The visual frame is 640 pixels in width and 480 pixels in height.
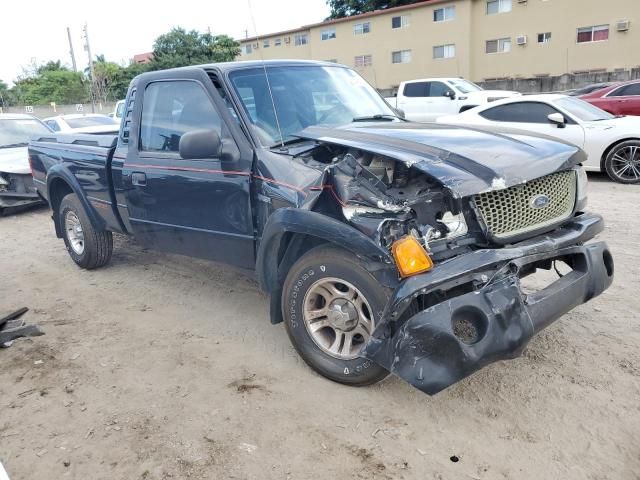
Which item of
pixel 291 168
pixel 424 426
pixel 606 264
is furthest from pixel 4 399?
pixel 606 264

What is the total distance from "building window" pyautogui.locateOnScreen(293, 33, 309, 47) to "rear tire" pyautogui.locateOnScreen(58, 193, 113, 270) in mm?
36632

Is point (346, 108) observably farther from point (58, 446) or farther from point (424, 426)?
point (58, 446)

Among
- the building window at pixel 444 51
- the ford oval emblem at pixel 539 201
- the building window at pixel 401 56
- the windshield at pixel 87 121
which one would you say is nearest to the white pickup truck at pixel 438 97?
the windshield at pixel 87 121

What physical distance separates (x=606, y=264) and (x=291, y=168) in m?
2.01

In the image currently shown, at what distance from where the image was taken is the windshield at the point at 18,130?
10102 millimetres

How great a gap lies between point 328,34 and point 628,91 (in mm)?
29557

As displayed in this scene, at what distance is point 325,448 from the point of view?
9.12ft

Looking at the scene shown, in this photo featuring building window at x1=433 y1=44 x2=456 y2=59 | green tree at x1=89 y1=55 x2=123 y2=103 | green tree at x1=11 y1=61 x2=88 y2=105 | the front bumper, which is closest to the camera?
the front bumper

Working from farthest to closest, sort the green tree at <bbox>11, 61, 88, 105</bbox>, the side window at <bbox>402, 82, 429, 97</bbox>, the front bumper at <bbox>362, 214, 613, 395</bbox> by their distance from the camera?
the green tree at <bbox>11, 61, 88, 105</bbox>, the side window at <bbox>402, 82, 429, 97</bbox>, the front bumper at <bbox>362, 214, 613, 395</bbox>

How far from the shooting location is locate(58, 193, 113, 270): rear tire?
18.6 ft

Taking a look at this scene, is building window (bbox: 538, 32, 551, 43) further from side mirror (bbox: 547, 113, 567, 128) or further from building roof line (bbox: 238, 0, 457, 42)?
side mirror (bbox: 547, 113, 567, 128)

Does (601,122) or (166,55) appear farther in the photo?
(166,55)

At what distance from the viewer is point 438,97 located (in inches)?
680

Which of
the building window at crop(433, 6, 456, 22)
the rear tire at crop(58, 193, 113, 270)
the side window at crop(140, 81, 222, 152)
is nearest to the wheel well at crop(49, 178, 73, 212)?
the rear tire at crop(58, 193, 113, 270)
